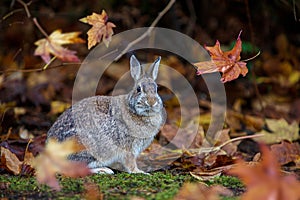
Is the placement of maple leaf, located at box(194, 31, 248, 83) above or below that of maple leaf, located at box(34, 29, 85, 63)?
below

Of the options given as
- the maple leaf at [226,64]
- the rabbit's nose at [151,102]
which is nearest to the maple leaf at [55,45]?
the rabbit's nose at [151,102]

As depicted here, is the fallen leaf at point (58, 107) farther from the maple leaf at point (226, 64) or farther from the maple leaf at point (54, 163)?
the maple leaf at point (54, 163)

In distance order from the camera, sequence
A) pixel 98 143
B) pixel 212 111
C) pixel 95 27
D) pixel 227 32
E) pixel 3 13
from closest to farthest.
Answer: pixel 98 143 < pixel 95 27 < pixel 212 111 < pixel 3 13 < pixel 227 32

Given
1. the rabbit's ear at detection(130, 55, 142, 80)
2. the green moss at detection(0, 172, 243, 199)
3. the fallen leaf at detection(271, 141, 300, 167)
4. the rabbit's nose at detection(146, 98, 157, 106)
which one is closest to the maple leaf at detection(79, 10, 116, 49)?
the rabbit's ear at detection(130, 55, 142, 80)

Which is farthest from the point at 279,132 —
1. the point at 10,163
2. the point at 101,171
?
the point at 10,163

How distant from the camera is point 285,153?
4.83 meters

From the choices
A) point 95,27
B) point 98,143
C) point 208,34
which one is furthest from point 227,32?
point 98,143

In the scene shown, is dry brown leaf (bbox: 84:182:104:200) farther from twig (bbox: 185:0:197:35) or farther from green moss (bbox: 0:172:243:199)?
twig (bbox: 185:0:197:35)

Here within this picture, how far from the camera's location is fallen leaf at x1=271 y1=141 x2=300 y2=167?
4.78m

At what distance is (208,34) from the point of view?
25.7ft

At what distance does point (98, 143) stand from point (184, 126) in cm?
164

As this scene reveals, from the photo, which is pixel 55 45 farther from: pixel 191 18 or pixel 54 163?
pixel 191 18

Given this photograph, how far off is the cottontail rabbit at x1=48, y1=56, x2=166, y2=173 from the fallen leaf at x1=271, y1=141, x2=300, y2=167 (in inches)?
45.3

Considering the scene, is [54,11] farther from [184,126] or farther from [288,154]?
[288,154]
